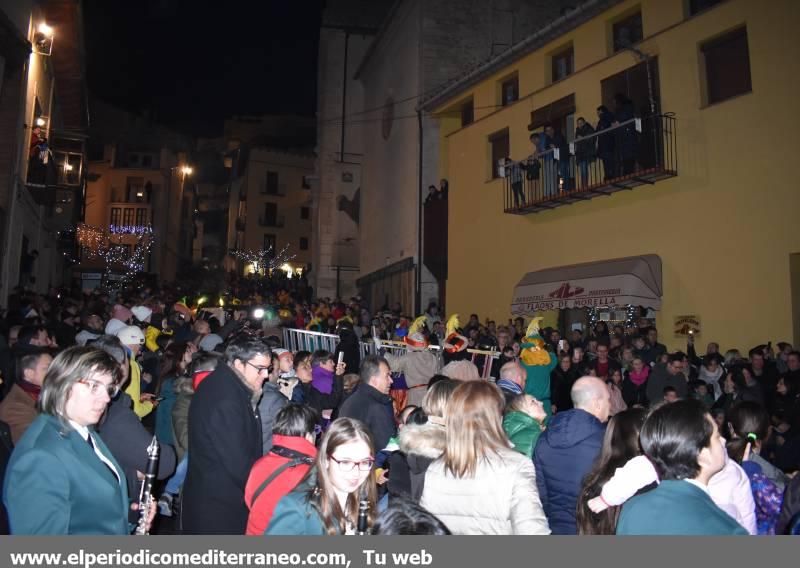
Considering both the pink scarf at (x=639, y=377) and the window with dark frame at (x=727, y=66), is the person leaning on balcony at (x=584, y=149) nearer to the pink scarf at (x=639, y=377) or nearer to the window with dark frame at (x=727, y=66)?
the window with dark frame at (x=727, y=66)

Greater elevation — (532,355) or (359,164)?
(359,164)

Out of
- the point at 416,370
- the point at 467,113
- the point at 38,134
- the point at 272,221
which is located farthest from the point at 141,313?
the point at 272,221

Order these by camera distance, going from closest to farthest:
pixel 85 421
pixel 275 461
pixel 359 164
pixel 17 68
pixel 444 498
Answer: pixel 85 421
pixel 444 498
pixel 275 461
pixel 17 68
pixel 359 164

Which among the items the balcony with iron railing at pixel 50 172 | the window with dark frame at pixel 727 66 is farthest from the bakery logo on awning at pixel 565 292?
the balcony with iron railing at pixel 50 172

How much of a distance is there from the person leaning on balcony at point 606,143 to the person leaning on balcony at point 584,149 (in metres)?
0.26

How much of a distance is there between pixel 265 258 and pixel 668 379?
44.8 m

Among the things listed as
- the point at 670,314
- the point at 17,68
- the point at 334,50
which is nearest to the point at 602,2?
the point at 670,314

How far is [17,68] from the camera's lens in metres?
15.1

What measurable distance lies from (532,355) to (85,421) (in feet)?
21.5

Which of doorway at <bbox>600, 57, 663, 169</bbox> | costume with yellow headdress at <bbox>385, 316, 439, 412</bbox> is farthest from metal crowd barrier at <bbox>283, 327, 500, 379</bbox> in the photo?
doorway at <bbox>600, 57, 663, 169</bbox>

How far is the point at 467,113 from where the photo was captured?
22.6 metres

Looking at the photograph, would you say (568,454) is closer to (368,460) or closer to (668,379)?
(368,460)

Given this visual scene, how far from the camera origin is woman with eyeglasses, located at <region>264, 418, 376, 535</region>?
2.72 metres

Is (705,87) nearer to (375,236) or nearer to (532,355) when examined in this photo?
(532,355)
